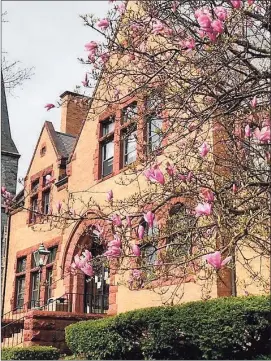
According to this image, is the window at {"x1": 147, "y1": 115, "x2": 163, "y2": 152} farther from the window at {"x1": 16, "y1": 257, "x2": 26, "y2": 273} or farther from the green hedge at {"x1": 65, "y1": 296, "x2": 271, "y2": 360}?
the window at {"x1": 16, "y1": 257, "x2": 26, "y2": 273}

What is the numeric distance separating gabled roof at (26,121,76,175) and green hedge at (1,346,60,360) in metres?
8.78

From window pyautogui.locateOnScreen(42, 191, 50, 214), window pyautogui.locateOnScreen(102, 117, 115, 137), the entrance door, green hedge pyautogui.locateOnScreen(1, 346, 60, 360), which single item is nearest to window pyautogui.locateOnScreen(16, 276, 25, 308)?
window pyautogui.locateOnScreen(42, 191, 50, 214)

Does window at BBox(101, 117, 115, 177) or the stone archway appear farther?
window at BBox(101, 117, 115, 177)

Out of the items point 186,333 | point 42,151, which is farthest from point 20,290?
point 186,333

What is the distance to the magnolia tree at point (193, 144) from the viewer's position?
5.29m

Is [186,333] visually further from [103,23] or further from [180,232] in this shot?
[103,23]

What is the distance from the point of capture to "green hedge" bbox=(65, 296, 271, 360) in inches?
317

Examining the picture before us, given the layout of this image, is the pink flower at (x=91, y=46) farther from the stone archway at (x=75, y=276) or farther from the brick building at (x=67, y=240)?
the stone archway at (x=75, y=276)

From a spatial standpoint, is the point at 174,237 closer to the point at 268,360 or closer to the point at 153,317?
the point at 268,360

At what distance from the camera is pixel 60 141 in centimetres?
1991

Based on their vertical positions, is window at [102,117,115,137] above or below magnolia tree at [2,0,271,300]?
above

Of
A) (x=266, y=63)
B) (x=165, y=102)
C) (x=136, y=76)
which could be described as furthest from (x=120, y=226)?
(x=266, y=63)

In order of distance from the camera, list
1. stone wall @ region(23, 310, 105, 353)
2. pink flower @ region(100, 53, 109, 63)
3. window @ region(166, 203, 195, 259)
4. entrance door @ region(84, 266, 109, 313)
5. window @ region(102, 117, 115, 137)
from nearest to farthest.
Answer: window @ region(166, 203, 195, 259), pink flower @ region(100, 53, 109, 63), stone wall @ region(23, 310, 105, 353), entrance door @ region(84, 266, 109, 313), window @ region(102, 117, 115, 137)

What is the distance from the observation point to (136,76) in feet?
24.2
